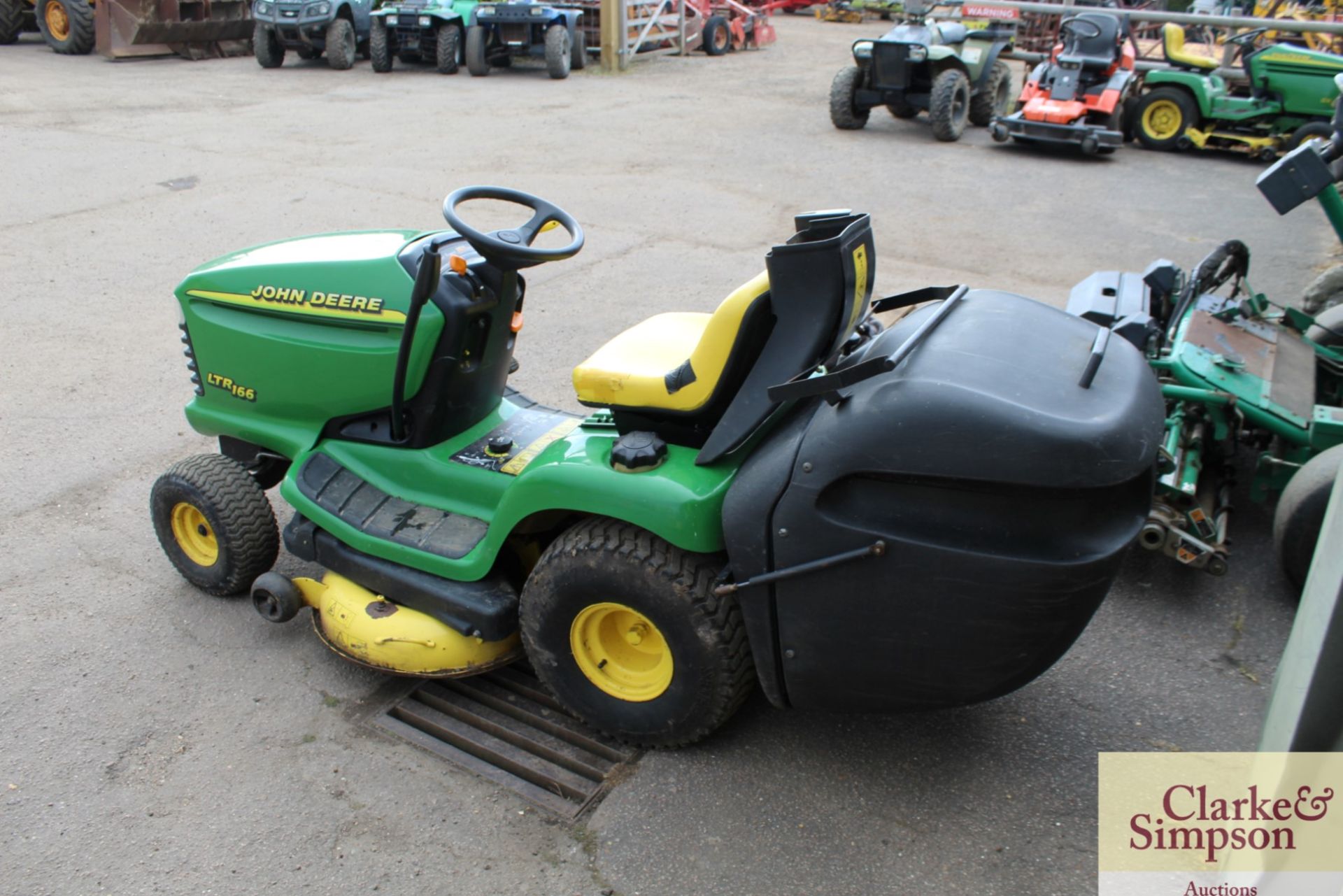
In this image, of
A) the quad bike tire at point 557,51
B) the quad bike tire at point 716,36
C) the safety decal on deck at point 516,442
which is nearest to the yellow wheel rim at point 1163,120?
the quad bike tire at point 557,51

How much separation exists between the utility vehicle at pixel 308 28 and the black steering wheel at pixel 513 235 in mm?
12819

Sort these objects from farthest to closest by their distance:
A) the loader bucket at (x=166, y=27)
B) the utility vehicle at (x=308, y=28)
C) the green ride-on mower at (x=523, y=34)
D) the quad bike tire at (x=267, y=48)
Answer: the loader bucket at (x=166, y=27) < the quad bike tire at (x=267, y=48) < the utility vehicle at (x=308, y=28) < the green ride-on mower at (x=523, y=34)

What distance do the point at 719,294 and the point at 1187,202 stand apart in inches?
190

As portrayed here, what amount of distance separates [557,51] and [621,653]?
12785 mm

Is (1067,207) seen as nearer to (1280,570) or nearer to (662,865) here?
(1280,570)

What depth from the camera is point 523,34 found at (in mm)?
14508

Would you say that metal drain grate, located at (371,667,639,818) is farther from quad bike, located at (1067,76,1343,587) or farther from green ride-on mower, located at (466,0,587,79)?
green ride-on mower, located at (466,0,587,79)

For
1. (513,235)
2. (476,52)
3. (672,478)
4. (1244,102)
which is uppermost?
(513,235)

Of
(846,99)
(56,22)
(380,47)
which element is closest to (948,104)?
(846,99)

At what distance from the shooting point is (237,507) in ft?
11.4

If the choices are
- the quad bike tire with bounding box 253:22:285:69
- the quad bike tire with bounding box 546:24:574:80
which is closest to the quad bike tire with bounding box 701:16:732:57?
the quad bike tire with bounding box 546:24:574:80

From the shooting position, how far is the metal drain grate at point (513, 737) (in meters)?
2.84

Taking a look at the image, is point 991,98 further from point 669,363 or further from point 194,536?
point 194,536

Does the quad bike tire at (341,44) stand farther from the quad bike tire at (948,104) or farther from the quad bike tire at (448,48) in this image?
the quad bike tire at (948,104)
